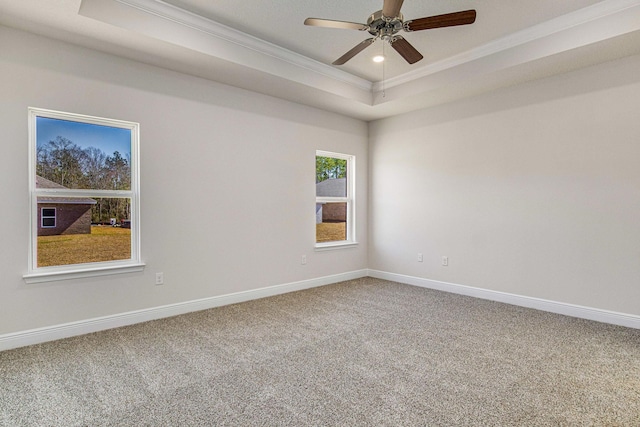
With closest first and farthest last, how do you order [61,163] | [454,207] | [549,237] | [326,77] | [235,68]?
[61,163]
[235,68]
[549,237]
[326,77]
[454,207]

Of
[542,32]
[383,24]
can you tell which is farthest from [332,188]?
[542,32]

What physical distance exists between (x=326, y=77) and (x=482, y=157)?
225cm

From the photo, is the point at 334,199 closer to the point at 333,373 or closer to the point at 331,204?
the point at 331,204

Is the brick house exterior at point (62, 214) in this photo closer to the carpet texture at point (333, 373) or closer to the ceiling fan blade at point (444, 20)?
the carpet texture at point (333, 373)

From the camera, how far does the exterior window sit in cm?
513

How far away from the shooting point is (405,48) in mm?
2850

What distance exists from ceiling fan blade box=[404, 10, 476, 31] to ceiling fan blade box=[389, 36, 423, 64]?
0.20m

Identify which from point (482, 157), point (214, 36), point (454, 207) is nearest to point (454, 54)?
point (482, 157)

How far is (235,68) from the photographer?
11.4 feet

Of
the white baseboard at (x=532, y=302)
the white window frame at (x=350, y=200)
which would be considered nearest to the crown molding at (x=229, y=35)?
the white window frame at (x=350, y=200)

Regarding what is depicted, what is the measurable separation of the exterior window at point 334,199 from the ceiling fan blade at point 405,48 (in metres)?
2.23

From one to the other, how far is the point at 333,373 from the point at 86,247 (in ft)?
8.54

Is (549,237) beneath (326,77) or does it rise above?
beneath

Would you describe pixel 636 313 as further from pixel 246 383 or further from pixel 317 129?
pixel 317 129
